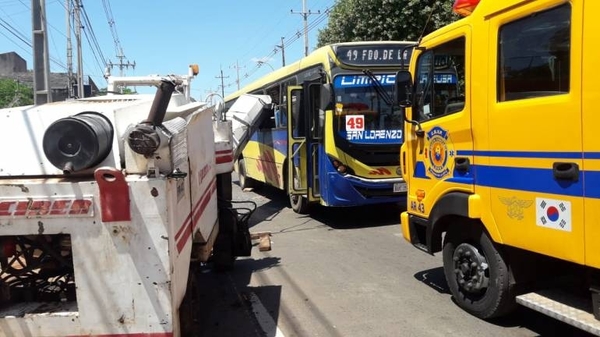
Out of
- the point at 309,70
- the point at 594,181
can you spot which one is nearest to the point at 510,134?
the point at 594,181

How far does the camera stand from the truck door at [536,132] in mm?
3426

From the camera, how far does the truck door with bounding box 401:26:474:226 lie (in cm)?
451

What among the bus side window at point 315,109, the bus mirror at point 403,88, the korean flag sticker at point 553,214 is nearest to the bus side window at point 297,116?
the bus side window at point 315,109

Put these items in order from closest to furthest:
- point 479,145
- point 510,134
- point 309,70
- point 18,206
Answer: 1. point 18,206
2. point 510,134
3. point 479,145
4. point 309,70

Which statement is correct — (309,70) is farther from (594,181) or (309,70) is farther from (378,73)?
(594,181)

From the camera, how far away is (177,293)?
127 inches

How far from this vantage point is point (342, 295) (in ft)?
18.0

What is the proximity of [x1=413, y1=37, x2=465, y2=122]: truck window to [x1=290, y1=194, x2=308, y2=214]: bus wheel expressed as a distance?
17.9 feet

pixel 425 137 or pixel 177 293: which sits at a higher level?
pixel 425 137

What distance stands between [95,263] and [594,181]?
9.97ft

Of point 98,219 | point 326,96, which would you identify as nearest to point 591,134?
point 98,219

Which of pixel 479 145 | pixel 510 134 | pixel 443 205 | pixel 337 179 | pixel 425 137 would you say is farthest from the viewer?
pixel 337 179

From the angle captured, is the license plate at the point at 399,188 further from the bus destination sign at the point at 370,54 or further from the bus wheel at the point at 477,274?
the bus wheel at the point at 477,274

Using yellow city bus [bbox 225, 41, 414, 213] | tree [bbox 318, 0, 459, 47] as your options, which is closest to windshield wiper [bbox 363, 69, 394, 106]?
yellow city bus [bbox 225, 41, 414, 213]
